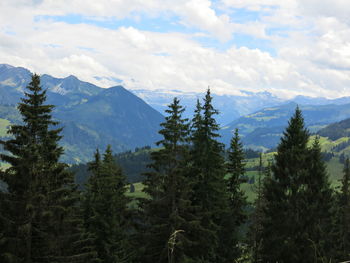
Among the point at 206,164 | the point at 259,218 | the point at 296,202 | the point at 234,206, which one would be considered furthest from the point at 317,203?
the point at 234,206

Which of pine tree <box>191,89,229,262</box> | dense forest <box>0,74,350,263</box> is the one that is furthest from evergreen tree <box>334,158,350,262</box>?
pine tree <box>191,89,229,262</box>

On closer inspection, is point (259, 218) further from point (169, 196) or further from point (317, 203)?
point (169, 196)

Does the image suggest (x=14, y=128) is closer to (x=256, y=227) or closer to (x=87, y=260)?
Result: (x=87, y=260)

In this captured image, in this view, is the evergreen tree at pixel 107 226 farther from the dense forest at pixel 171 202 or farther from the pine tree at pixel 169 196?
the pine tree at pixel 169 196

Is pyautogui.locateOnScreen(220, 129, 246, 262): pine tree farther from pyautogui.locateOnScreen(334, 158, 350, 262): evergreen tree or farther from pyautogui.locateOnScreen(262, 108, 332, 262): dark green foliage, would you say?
pyautogui.locateOnScreen(334, 158, 350, 262): evergreen tree

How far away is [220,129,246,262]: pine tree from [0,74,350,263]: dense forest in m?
0.12

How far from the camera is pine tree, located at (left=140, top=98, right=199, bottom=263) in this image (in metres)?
27.7

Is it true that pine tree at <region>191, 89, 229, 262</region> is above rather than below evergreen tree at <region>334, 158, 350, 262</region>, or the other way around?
above

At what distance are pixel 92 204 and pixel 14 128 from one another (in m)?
15.8

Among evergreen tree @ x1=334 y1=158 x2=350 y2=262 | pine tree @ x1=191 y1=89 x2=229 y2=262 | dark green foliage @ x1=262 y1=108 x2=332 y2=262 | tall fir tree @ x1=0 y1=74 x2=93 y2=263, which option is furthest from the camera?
evergreen tree @ x1=334 y1=158 x2=350 y2=262

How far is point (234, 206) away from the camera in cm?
4022

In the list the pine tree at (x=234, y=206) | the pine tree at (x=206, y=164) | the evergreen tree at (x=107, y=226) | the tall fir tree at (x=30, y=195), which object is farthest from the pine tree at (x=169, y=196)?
the pine tree at (x=234, y=206)

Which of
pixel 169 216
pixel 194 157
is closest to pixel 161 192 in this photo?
pixel 169 216

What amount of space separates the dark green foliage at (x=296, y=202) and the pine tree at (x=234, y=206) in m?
9.42
